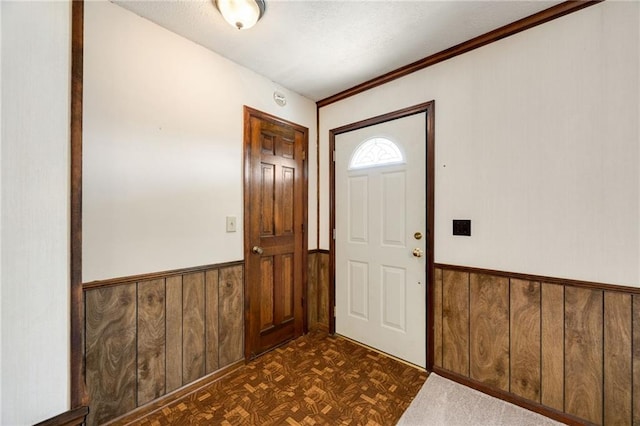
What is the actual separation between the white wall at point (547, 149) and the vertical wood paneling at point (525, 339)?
0.15m

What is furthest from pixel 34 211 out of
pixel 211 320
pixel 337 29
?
pixel 337 29

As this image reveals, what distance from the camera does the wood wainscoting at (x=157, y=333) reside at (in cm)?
153

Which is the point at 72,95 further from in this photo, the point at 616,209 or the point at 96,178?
the point at 616,209

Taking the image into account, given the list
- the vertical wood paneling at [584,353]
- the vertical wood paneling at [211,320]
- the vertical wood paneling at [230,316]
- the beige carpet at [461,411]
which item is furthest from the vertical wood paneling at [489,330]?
the vertical wood paneling at [211,320]

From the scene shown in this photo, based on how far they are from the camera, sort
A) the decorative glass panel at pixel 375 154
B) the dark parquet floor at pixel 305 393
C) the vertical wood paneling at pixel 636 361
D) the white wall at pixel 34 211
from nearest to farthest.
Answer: the white wall at pixel 34 211
the vertical wood paneling at pixel 636 361
the dark parquet floor at pixel 305 393
the decorative glass panel at pixel 375 154

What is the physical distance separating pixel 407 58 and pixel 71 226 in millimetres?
2367

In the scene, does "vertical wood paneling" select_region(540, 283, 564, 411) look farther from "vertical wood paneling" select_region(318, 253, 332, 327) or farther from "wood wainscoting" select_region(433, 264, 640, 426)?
"vertical wood paneling" select_region(318, 253, 332, 327)

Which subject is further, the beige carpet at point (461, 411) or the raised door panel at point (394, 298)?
the raised door panel at point (394, 298)

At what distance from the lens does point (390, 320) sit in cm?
239

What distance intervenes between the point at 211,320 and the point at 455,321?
1.87 metres

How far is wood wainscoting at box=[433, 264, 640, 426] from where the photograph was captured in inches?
57.1

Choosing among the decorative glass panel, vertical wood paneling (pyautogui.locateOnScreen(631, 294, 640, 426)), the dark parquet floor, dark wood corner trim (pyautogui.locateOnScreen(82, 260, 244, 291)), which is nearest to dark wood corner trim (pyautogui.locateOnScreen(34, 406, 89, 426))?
dark wood corner trim (pyautogui.locateOnScreen(82, 260, 244, 291))

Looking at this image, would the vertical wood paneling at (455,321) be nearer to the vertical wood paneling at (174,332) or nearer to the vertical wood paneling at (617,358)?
the vertical wood paneling at (617,358)

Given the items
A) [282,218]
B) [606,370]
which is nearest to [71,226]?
[282,218]
